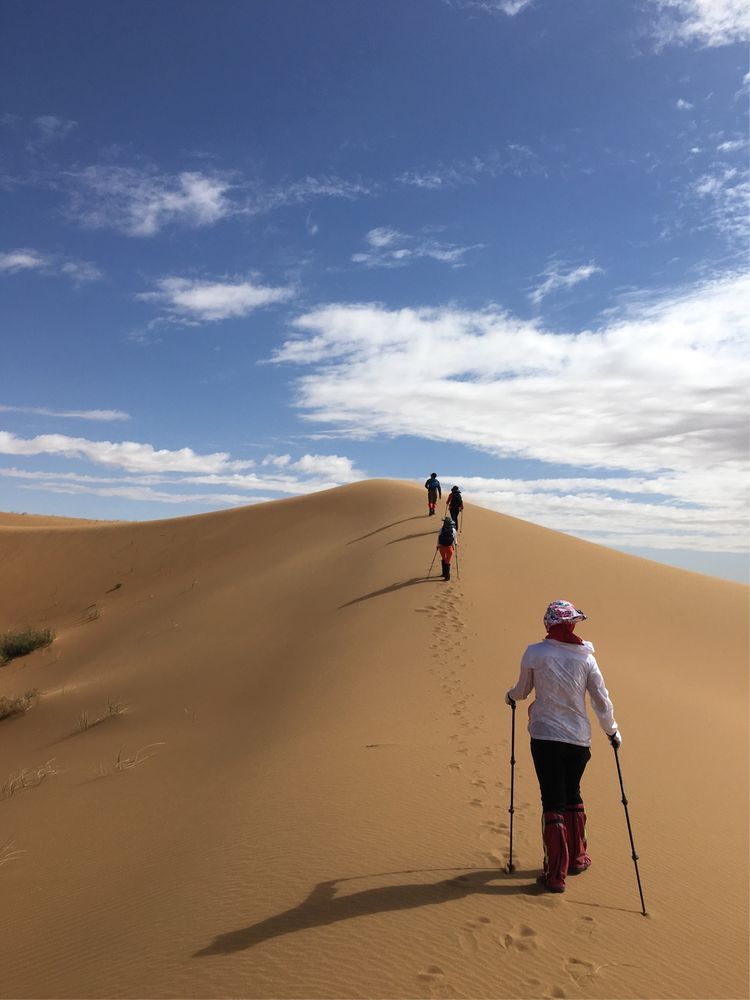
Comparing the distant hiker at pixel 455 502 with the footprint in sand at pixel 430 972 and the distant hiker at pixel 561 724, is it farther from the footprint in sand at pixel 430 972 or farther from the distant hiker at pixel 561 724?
the footprint in sand at pixel 430 972

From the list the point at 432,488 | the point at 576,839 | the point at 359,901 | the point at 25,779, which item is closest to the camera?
the point at 359,901

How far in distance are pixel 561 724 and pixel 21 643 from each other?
19072 millimetres

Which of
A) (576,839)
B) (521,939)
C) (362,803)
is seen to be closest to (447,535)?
(362,803)

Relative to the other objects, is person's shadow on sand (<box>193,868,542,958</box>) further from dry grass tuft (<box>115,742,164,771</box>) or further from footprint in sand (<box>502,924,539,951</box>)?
dry grass tuft (<box>115,742,164,771</box>)

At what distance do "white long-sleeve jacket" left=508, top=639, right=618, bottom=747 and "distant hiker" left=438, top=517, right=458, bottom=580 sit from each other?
1185cm

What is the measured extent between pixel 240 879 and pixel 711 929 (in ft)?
11.4

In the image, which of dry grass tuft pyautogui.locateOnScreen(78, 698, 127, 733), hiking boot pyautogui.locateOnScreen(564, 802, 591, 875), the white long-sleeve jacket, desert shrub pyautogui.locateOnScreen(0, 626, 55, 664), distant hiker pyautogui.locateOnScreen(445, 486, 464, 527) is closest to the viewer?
the white long-sleeve jacket

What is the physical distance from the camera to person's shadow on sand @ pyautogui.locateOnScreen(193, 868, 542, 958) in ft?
14.6

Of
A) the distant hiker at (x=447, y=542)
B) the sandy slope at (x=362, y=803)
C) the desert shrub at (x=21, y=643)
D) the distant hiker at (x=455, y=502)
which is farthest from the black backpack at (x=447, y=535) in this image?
the desert shrub at (x=21, y=643)

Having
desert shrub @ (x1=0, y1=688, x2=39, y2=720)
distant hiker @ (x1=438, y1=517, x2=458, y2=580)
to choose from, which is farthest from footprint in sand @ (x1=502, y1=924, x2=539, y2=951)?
distant hiker @ (x1=438, y1=517, x2=458, y2=580)

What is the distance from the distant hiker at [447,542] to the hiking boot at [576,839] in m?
11.8

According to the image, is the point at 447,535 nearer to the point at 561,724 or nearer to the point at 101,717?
the point at 101,717

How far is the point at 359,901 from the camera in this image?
15.9 ft

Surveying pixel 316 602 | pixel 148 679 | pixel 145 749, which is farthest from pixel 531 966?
pixel 316 602
